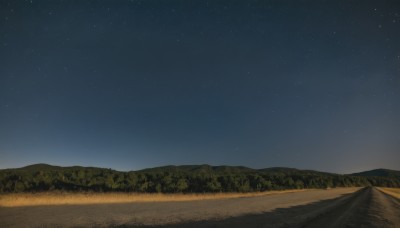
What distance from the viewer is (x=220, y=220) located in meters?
22.6

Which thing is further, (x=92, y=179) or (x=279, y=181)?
(x=279, y=181)

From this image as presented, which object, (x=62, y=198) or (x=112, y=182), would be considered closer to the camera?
(x=62, y=198)

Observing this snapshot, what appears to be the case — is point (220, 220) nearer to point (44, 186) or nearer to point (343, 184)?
point (44, 186)

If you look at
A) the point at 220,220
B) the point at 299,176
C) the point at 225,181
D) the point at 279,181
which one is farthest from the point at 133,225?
the point at 299,176

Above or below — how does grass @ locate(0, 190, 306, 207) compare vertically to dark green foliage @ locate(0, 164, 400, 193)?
below

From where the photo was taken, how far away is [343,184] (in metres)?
128

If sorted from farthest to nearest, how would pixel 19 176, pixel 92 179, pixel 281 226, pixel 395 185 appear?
pixel 395 185 < pixel 92 179 < pixel 19 176 < pixel 281 226

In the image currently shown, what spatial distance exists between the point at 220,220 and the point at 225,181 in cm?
5303

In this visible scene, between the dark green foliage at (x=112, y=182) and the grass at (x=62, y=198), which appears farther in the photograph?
the dark green foliage at (x=112, y=182)

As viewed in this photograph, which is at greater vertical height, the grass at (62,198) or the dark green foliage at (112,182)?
the dark green foliage at (112,182)

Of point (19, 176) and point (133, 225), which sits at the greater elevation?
point (19, 176)

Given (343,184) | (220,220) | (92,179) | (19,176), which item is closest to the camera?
(220,220)

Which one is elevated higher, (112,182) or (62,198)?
(112,182)

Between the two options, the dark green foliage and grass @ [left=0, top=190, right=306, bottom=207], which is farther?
the dark green foliage
